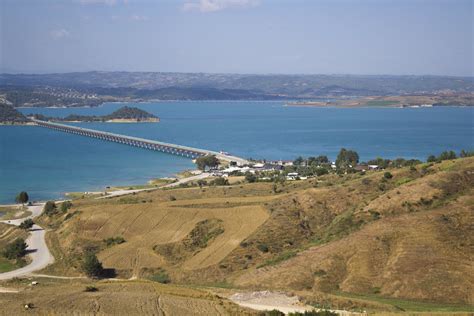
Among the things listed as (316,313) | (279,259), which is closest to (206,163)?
(279,259)

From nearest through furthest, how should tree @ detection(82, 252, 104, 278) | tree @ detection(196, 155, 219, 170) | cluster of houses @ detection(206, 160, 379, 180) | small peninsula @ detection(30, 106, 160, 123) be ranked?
tree @ detection(82, 252, 104, 278), cluster of houses @ detection(206, 160, 379, 180), tree @ detection(196, 155, 219, 170), small peninsula @ detection(30, 106, 160, 123)

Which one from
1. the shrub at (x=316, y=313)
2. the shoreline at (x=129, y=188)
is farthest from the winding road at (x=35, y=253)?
the shrub at (x=316, y=313)

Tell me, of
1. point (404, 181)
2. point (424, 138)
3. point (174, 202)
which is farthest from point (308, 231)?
point (424, 138)

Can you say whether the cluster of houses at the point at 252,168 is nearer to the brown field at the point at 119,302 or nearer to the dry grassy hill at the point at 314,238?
the dry grassy hill at the point at 314,238

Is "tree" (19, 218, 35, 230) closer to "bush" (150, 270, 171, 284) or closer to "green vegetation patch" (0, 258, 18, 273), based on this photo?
"green vegetation patch" (0, 258, 18, 273)

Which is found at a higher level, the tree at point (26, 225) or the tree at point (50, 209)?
the tree at point (50, 209)

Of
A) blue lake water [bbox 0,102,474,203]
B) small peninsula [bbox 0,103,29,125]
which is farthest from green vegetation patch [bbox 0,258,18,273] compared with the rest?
small peninsula [bbox 0,103,29,125]
